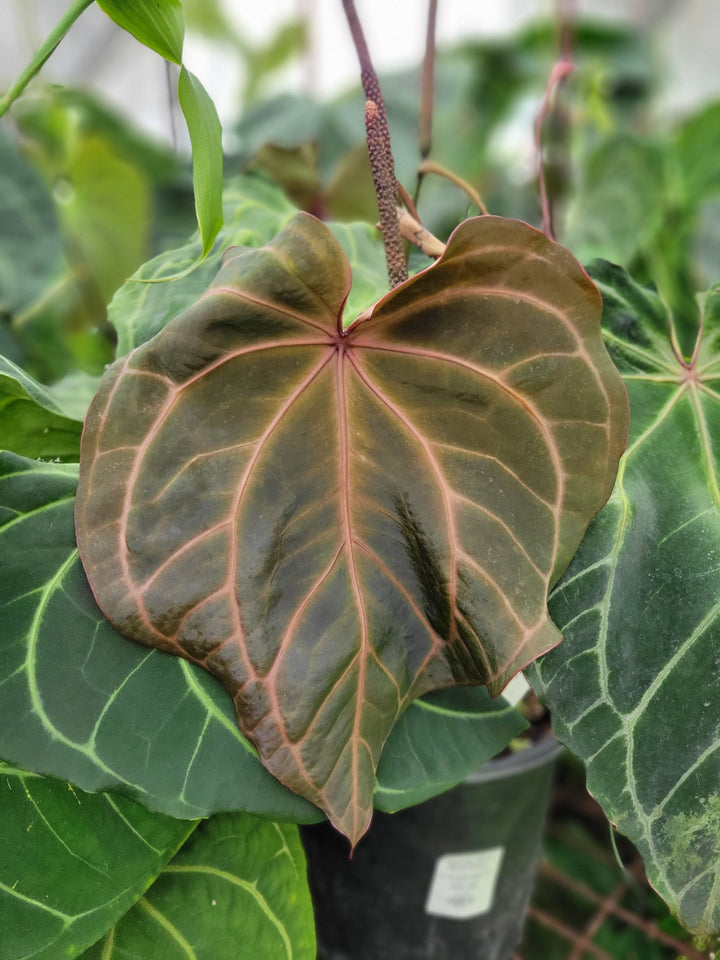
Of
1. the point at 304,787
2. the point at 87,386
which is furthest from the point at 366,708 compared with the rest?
the point at 87,386

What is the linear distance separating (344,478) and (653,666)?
19 cm

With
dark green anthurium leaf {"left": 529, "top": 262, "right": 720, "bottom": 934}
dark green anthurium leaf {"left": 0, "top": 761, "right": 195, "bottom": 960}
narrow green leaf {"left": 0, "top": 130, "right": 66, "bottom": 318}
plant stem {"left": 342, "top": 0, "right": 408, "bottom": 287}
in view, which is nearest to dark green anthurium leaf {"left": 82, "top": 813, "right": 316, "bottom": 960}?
dark green anthurium leaf {"left": 0, "top": 761, "right": 195, "bottom": 960}

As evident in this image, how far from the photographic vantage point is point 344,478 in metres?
0.40

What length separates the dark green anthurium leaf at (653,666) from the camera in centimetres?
39

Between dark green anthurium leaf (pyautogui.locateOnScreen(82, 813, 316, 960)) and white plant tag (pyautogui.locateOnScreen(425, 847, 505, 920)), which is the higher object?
dark green anthurium leaf (pyautogui.locateOnScreen(82, 813, 316, 960))

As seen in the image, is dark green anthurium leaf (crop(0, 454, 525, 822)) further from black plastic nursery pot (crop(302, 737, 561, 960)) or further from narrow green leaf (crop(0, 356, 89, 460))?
black plastic nursery pot (crop(302, 737, 561, 960))

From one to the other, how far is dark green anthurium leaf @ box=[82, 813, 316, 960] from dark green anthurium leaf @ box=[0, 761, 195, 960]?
7cm

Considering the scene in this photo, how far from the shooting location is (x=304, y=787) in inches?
14.6

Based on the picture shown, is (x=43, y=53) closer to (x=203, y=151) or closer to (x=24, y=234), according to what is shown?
(x=203, y=151)

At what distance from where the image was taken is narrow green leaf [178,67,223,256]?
1.21 ft

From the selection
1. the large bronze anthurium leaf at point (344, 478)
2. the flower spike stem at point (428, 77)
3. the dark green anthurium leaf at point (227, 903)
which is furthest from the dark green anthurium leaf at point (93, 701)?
the flower spike stem at point (428, 77)

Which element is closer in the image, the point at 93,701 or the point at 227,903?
the point at 93,701

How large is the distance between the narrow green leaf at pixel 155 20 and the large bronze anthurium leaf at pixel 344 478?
0.10 m

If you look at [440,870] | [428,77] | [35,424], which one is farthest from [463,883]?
[428,77]
